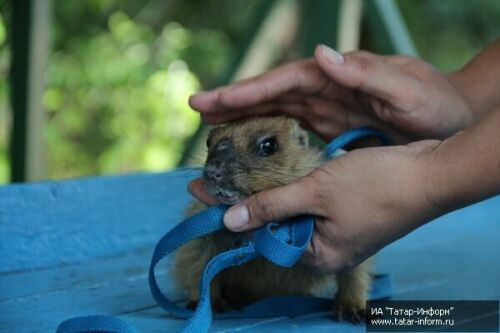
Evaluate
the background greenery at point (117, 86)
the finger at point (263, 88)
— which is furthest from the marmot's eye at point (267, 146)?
the background greenery at point (117, 86)

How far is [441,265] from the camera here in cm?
297

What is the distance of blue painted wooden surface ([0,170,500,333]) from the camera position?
2.24 metres

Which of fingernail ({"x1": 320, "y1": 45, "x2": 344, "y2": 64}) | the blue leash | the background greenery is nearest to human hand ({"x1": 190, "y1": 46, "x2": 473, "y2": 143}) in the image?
fingernail ({"x1": 320, "y1": 45, "x2": 344, "y2": 64})

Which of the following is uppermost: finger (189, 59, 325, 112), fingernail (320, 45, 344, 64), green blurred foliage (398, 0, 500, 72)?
green blurred foliage (398, 0, 500, 72)

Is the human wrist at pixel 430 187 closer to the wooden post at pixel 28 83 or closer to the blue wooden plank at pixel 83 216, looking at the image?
the blue wooden plank at pixel 83 216

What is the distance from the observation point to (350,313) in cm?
229

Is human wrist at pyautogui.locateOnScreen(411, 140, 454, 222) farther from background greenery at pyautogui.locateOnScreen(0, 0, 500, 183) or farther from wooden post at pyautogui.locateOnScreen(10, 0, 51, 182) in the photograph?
background greenery at pyautogui.locateOnScreen(0, 0, 500, 183)

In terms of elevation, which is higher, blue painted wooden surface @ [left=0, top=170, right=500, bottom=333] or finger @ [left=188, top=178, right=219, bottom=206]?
finger @ [left=188, top=178, right=219, bottom=206]

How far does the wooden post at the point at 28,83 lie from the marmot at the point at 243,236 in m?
1.82

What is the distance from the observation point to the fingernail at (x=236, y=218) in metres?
2.07

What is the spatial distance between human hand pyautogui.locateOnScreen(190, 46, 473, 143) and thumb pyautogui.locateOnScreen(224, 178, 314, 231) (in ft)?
2.09

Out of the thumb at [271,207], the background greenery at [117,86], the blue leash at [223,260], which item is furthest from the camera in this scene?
the background greenery at [117,86]

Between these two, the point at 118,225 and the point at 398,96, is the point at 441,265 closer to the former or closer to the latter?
the point at 398,96

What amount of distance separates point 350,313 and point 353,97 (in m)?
0.84
